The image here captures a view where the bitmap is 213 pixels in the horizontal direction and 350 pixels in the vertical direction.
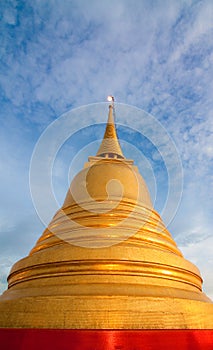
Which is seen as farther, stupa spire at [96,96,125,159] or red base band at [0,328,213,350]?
stupa spire at [96,96,125,159]

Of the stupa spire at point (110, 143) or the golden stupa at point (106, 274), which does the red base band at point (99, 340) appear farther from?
the stupa spire at point (110, 143)

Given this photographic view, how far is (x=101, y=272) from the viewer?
4.79 metres

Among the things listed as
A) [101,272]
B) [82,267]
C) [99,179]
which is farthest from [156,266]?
[99,179]

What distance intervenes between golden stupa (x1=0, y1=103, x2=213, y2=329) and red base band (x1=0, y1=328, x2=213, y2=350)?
0.69 ft

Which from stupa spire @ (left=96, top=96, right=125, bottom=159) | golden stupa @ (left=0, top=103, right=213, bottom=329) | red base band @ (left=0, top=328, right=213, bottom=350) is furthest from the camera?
stupa spire @ (left=96, top=96, right=125, bottom=159)

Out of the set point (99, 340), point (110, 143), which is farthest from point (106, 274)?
point (110, 143)

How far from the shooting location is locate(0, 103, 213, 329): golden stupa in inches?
153

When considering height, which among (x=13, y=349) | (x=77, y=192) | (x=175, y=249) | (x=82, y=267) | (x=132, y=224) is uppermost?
(x=77, y=192)

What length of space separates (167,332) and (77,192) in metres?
4.83

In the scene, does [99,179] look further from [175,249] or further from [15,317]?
[15,317]

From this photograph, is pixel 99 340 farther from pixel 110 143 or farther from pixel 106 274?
pixel 110 143

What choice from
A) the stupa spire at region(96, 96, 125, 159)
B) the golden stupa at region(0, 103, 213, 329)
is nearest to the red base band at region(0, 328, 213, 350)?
the golden stupa at region(0, 103, 213, 329)

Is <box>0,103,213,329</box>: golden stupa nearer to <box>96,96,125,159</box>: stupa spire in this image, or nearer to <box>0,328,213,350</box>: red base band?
<box>0,328,213,350</box>: red base band

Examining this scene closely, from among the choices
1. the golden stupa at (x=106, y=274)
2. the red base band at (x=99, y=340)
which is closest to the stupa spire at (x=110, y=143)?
the golden stupa at (x=106, y=274)
